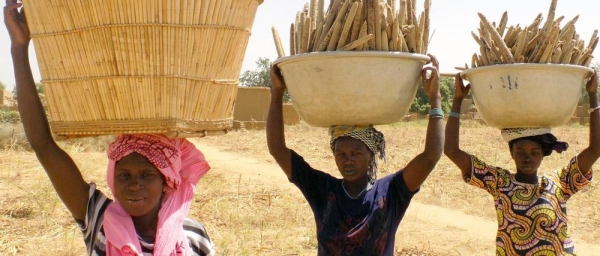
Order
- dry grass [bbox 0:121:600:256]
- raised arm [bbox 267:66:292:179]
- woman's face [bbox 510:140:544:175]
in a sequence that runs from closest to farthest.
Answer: raised arm [bbox 267:66:292:179]
woman's face [bbox 510:140:544:175]
dry grass [bbox 0:121:600:256]

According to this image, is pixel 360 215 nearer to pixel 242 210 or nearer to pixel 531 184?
pixel 531 184

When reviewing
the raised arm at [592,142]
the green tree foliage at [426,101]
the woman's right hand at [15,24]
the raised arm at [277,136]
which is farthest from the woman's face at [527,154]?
the green tree foliage at [426,101]

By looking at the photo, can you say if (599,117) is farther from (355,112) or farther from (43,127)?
(43,127)

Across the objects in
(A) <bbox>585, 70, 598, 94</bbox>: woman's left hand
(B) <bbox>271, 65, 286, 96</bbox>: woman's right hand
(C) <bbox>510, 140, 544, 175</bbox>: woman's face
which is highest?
(A) <bbox>585, 70, 598, 94</bbox>: woman's left hand

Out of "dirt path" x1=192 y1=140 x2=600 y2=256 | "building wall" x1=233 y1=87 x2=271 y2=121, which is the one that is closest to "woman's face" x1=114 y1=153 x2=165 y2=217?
"dirt path" x1=192 y1=140 x2=600 y2=256

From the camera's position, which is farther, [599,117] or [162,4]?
[599,117]

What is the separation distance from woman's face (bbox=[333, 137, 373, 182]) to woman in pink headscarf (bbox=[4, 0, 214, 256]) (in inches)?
26.0

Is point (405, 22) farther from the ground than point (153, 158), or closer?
farther from the ground

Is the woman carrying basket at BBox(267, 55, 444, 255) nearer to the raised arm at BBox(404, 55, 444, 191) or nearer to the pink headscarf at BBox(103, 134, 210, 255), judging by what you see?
the raised arm at BBox(404, 55, 444, 191)

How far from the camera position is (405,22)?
239cm

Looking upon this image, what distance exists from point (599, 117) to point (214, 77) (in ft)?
6.58

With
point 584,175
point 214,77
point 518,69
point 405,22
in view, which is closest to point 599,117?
point 584,175

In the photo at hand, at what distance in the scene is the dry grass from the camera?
5475 millimetres

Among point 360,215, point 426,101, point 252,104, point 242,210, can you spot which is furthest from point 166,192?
point 426,101
